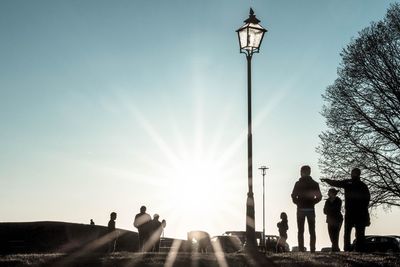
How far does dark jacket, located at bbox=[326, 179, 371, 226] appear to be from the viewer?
41.4 ft

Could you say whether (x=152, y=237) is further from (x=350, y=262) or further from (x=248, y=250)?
(x=350, y=262)

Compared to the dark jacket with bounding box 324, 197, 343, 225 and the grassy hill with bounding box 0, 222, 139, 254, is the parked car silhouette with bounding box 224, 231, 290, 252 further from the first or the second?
the dark jacket with bounding box 324, 197, 343, 225

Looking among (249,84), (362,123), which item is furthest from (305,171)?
(362,123)

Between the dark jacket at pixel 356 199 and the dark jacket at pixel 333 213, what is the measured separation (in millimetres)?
1846

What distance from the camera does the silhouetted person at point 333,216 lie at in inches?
575

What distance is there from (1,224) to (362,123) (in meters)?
20.0

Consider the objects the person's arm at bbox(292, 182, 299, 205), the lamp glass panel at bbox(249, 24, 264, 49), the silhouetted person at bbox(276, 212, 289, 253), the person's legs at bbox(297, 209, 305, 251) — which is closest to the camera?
the lamp glass panel at bbox(249, 24, 264, 49)

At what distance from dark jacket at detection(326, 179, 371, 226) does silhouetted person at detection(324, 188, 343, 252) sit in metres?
1.69

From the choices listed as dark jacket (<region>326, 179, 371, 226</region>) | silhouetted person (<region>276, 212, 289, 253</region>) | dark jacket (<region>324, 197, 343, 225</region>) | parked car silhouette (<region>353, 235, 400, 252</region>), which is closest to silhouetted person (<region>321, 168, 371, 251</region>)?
dark jacket (<region>326, 179, 371, 226</region>)

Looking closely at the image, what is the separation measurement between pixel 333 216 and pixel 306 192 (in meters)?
2.57

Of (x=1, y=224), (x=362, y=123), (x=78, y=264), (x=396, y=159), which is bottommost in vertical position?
(x=78, y=264)

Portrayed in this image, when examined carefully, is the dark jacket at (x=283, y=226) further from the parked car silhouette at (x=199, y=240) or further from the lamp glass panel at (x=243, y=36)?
the lamp glass panel at (x=243, y=36)

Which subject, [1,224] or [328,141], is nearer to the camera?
[328,141]

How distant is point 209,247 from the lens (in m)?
24.4
